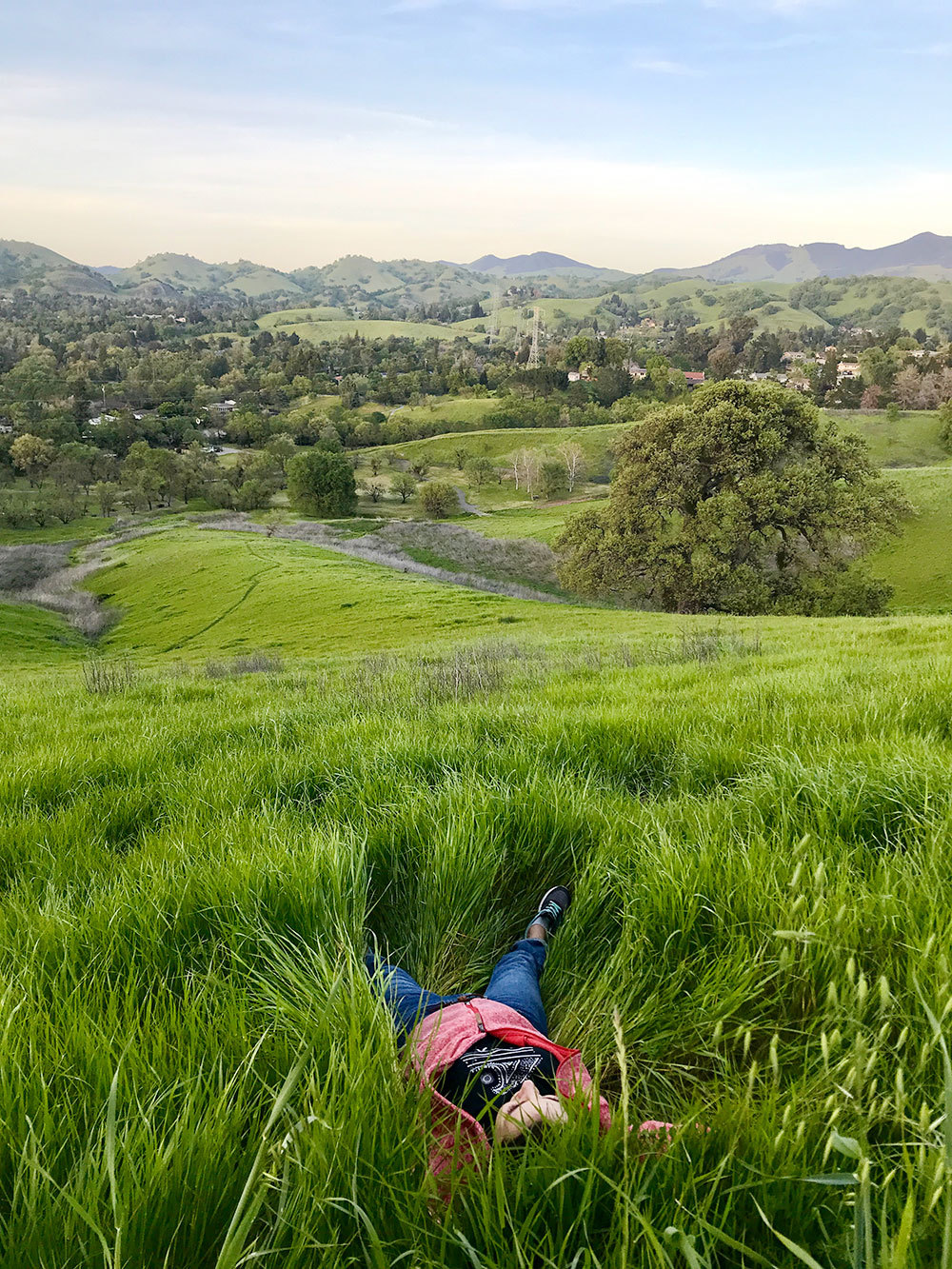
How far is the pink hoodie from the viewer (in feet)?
4.26

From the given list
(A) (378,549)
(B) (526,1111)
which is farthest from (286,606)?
(B) (526,1111)

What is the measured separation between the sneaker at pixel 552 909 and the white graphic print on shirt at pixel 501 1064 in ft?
2.34

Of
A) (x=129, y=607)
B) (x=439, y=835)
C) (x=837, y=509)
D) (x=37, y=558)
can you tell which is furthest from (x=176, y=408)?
(x=439, y=835)

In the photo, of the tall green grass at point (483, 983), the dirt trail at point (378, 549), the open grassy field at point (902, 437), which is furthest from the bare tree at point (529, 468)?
the tall green grass at point (483, 983)

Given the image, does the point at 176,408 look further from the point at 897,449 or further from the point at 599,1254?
the point at 599,1254

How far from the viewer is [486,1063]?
4.95 ft

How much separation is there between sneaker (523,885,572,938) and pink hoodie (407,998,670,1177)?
1.93 ft

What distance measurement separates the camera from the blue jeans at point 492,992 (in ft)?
5.71

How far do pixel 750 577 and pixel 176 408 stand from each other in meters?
151

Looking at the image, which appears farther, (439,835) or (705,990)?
(439,835)

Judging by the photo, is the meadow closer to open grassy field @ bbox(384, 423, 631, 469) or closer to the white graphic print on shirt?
the white graphic print on shirt

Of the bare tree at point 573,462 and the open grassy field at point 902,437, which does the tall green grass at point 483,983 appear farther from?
Result: the bare tree at point 573,462

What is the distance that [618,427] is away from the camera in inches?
4525

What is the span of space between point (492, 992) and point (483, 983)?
0.28 metres
